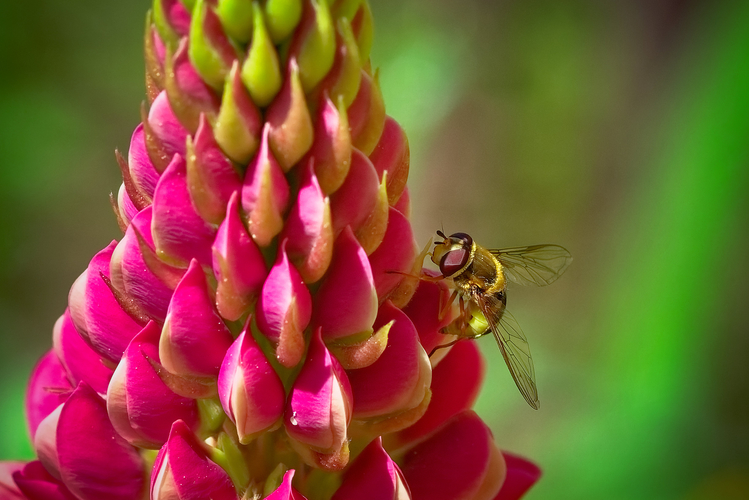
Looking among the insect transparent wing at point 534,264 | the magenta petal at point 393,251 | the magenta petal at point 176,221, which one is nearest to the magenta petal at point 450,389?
the magenta petal at point 393,251

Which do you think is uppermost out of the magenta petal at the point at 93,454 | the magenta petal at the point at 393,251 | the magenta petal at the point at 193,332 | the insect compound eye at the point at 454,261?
the magenta petal at the point at 393,251

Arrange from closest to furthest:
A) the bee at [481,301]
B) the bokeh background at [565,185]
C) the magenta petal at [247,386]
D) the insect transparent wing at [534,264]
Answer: the magenta petal at [247,386]
the bee at [481,301]
the insect transparent wing at [534,264]
the bokeh background at [565,185]

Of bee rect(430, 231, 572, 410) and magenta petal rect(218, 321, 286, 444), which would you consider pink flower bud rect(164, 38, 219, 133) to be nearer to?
magenta petal rect(218, 321, 286, 444)

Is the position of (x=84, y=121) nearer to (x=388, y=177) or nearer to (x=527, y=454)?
(x=527, y=454)

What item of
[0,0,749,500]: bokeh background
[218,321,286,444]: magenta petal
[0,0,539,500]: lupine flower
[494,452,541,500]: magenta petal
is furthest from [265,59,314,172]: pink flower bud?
[0,0,749,500]: bokeh background

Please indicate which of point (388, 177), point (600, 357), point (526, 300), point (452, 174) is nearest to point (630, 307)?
point (600, 357)

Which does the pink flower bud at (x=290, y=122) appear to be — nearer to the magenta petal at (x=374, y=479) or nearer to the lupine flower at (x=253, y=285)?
the lupine flower at (x=253, y=285)
